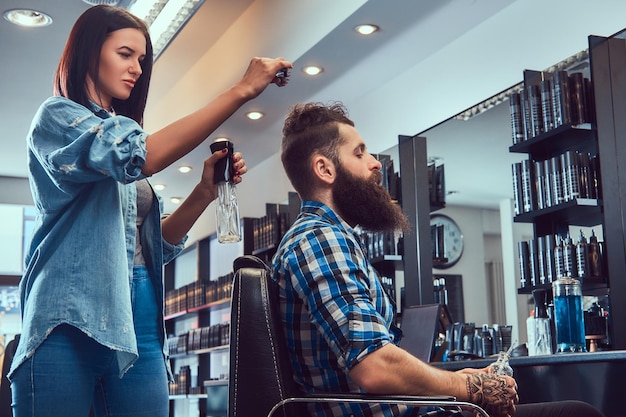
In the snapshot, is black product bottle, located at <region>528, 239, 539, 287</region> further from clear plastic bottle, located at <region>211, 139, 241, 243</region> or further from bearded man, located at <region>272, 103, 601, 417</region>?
clear plastic bottle, located at <region>211, 139, 241, 243</region>

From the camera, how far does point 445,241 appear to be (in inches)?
177

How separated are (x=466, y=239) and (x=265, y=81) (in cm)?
301

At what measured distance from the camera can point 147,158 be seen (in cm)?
140

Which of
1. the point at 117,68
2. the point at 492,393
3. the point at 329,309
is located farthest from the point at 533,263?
the point at 117,68

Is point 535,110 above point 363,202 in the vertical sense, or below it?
above

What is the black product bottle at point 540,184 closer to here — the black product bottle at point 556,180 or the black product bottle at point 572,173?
the black product bottle at point 556,180

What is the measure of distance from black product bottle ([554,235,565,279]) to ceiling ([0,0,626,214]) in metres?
0.57

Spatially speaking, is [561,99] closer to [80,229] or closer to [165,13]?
[165,13]

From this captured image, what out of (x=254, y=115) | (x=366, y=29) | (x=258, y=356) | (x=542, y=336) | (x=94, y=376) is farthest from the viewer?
(x=254, y=115)

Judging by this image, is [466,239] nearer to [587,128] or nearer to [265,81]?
[587,128]

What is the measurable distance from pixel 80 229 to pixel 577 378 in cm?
180

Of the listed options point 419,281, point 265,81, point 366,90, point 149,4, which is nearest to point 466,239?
point 419,281

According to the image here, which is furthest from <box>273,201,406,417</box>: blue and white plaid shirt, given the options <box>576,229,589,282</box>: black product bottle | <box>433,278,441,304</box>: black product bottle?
<box>433,278,441,304</box>: black product bottle

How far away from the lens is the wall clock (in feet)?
14.4
